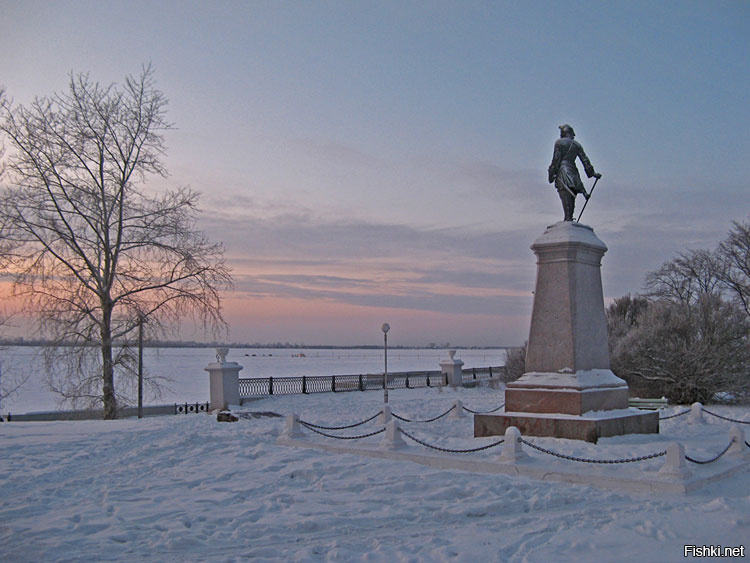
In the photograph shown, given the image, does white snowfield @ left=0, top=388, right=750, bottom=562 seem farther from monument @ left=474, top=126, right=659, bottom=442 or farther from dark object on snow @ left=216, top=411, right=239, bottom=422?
dark object on snow @ left=216, top=411, right=239, bottom=422

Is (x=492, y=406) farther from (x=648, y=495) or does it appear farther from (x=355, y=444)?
(x=648, y=495)

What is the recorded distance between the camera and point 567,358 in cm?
1269

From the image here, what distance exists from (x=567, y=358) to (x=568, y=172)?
4141 millimetres

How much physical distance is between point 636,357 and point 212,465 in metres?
18.2

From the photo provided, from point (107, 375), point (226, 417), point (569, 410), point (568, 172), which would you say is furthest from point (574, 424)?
point (107, 375)

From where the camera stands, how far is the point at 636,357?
24172 mm

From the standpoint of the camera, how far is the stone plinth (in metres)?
12.2

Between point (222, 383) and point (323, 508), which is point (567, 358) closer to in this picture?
point (323, 508)

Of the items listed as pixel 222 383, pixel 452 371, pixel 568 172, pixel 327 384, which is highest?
pixel 568 172

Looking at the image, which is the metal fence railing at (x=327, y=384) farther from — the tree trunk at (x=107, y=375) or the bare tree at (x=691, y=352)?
the bare tree at (x=691, y=352)

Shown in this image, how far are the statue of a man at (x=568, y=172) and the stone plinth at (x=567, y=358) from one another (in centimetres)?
78

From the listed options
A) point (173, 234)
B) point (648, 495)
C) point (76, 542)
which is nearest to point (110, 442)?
point (76, 542)

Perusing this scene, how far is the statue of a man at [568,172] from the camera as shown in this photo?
46.5 feet

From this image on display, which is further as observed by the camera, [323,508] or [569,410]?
[569,410]
